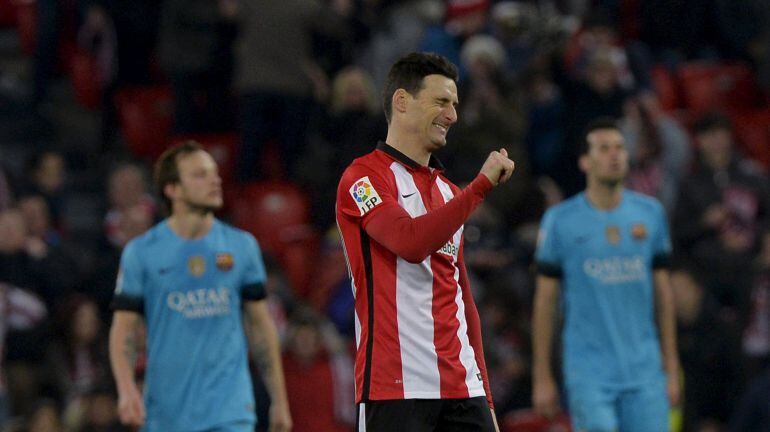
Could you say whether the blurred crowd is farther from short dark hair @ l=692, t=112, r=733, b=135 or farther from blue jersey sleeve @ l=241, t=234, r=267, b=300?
blue jersey sleeve @ l=241, t=234, r=267, b=300

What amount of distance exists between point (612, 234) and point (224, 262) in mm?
2558

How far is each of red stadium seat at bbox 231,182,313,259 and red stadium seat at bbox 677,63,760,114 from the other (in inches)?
169

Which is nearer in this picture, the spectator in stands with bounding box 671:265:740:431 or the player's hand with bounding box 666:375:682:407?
the player's hand with bounding box 666:375:682:407

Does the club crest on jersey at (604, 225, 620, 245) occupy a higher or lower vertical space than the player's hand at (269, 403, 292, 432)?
higher

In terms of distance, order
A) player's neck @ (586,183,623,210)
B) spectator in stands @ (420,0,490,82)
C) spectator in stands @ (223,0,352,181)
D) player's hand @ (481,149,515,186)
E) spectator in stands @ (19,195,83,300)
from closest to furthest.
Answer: player's hand @ (481,149,515,186), player's neck @ (586,183,623,210), spectator in stands @ (19,195,83,300), spectator in stands @ (223,0,352,181), spectator in stands @ (420,0,490,82)

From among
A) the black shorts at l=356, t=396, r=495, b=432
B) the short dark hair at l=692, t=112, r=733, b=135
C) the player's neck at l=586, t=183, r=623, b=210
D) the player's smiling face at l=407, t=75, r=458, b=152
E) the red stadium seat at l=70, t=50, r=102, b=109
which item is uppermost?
the red stadium seat at l=70, t=50, r=102, b=109

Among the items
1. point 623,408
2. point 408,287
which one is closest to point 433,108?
point 408,287

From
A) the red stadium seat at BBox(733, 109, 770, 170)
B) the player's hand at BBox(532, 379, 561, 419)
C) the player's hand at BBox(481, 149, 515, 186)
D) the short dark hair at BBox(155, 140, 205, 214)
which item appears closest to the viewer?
the player's hand at BBox(481, 149, 515, 186)

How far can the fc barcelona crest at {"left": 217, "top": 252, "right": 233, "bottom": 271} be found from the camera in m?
8.62

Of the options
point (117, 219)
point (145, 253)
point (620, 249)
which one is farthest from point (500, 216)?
point (145, 253)

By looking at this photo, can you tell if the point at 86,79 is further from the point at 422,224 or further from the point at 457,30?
the point at 422,224

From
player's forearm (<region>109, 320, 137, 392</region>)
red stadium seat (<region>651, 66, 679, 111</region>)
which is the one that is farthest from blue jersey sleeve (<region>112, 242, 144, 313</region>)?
red stadium seat (<region>651, 66, 679, 111</region>)

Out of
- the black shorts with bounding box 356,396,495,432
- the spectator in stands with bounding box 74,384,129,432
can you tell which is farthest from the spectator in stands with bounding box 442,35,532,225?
the black shorts with bounding box 356,396,495,432

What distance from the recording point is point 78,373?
12398 millimetres
